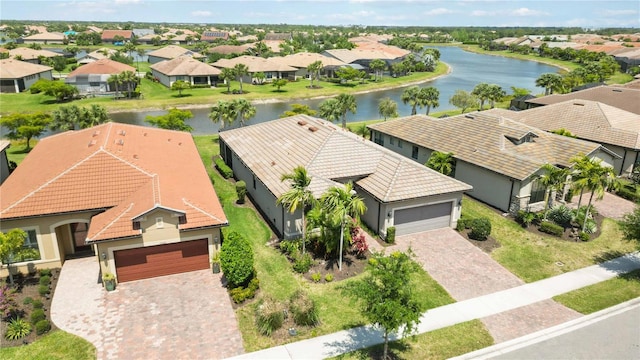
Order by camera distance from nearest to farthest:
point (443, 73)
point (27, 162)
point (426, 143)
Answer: point (27, 162), point (426, 143), point (443, 73)

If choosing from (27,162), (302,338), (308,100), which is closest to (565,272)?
(302,338)

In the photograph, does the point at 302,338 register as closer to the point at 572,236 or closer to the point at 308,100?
the point at 572,236

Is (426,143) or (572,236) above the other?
(426,143)

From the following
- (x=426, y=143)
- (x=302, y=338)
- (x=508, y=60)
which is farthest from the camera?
(x=508, y=60)

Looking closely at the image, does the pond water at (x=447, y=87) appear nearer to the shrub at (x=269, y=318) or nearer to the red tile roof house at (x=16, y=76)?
the red tile roof house at (x=16, y=76)

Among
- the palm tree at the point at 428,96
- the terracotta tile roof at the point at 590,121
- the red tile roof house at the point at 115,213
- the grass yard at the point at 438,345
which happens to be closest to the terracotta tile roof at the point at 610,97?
the terracotta tile roof at the point at 590,121

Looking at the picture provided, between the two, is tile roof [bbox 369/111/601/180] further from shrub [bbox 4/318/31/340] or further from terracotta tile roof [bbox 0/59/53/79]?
terracotta tile roof [bbox 0/59/53/79]
